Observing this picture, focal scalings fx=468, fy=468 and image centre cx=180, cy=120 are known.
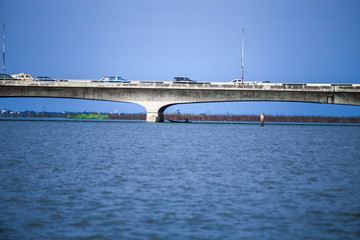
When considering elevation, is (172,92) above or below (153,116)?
above

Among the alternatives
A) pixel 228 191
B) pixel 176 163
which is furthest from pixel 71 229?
pixel 176 163

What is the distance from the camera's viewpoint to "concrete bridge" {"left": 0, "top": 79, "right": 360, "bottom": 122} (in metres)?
79.1

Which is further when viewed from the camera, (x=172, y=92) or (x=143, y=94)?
(x=143, y=94)

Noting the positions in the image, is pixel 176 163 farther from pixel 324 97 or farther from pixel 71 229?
pixel 324 97

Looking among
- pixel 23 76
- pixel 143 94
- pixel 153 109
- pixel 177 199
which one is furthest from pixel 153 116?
pixel 177 199

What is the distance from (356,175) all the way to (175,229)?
12.8m

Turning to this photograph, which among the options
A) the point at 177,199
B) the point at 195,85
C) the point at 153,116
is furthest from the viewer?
the point at 153,116

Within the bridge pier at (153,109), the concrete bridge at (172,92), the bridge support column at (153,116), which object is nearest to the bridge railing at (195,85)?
the concrete bridge at (172,92)

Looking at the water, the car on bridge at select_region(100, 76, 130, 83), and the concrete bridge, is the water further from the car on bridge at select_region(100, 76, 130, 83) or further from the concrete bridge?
the car on bridge at select_region(100, 76, 130, 83)

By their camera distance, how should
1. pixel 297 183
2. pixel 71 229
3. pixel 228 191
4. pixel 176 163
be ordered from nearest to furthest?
pixel 71 229
pixel 228 191
pixel 297 183
pixel 176 163

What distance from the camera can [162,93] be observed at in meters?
84.1

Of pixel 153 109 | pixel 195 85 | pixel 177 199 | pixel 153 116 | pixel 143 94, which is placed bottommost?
pixel 177 199

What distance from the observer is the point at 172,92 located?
275 feet

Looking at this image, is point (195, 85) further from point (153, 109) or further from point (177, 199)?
point (177, 199)
